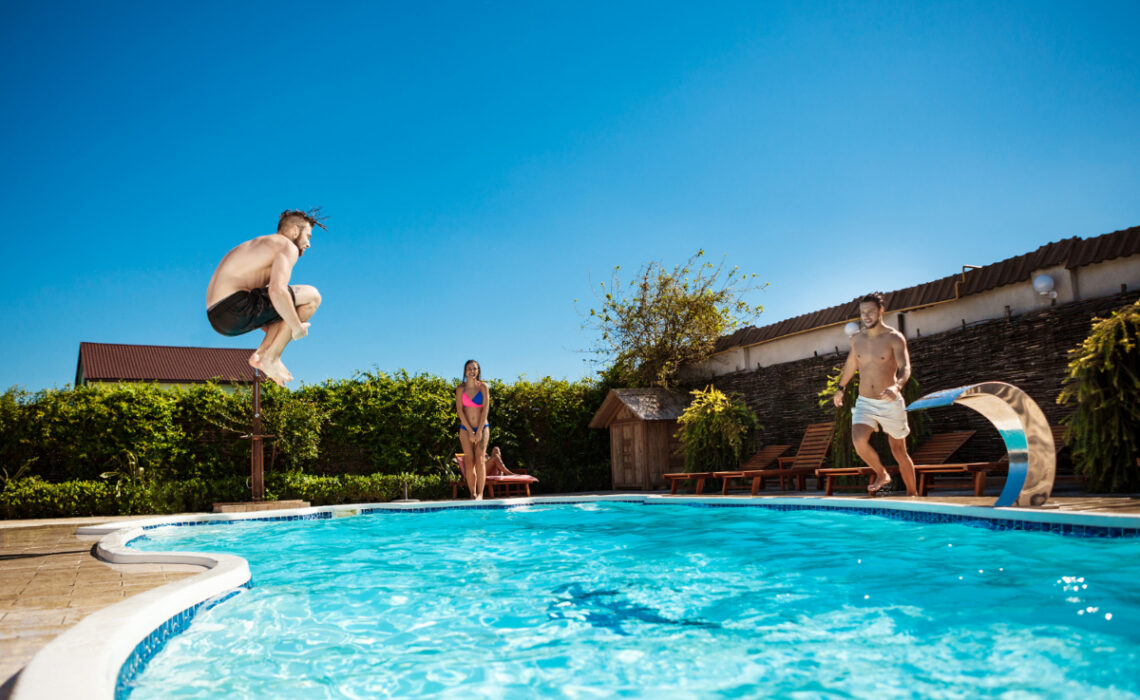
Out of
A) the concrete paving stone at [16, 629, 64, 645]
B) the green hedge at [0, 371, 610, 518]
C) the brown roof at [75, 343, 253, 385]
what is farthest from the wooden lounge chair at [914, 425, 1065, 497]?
the brown roof at [75, 343, 253, 385]

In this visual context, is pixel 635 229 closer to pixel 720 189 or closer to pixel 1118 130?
pixel 720 189

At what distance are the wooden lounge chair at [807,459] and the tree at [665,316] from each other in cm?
487

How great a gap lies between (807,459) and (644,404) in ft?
13.3

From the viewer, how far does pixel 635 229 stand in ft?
54.4

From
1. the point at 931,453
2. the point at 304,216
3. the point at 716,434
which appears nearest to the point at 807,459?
the point at 716,434

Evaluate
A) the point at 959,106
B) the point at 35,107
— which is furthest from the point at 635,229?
the point at 35,107

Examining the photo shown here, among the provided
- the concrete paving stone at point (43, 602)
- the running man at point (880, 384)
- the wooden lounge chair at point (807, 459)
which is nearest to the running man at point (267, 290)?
the concrete paving stone at point (43, 602)

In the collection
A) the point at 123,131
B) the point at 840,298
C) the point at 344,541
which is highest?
the point at 123,131

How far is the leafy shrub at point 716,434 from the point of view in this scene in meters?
12.5

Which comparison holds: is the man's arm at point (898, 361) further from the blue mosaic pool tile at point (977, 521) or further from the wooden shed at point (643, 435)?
the wooden shed at point (643, 435)

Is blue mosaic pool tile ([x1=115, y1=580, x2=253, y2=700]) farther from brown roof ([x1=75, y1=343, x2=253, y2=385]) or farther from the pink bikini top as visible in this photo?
brown roof ([x1=75, y1=343, x2=253, y2=385])

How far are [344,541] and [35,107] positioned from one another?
12307mm

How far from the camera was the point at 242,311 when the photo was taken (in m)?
4.49

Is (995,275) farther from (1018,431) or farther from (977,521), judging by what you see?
(977,521)
